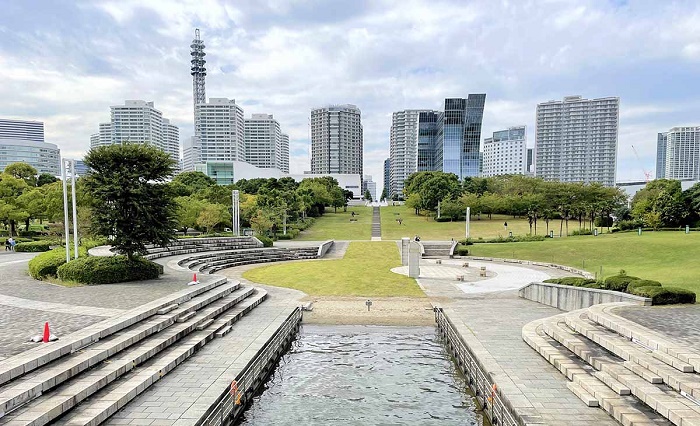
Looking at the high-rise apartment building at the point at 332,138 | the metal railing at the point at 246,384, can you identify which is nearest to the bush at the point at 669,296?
the metal railing at the point at 246,384

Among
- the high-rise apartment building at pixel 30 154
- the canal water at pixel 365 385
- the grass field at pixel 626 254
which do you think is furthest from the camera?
the high-rise apartment building at pixel 30 154

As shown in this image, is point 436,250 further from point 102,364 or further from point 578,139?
point 578,139

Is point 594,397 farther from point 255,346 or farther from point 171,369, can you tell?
point 171,369

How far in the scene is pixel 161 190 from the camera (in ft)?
60.9

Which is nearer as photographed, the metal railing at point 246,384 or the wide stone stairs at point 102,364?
the wide stone stairs at point 102,364

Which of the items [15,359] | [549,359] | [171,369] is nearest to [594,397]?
[549,359]

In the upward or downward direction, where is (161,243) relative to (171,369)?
upward

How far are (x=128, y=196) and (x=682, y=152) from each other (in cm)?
20316

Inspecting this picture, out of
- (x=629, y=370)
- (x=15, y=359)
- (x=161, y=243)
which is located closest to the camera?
(x=15, y=359)

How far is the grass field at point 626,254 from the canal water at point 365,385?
40.4 feet

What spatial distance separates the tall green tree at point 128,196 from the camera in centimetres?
1755

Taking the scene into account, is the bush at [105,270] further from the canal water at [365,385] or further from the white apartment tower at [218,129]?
the white apartment tower at [218,129]

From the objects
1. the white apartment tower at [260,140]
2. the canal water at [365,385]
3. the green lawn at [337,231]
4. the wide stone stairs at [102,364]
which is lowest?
the canal water at [365,385]

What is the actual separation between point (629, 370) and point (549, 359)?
195 centimetres
